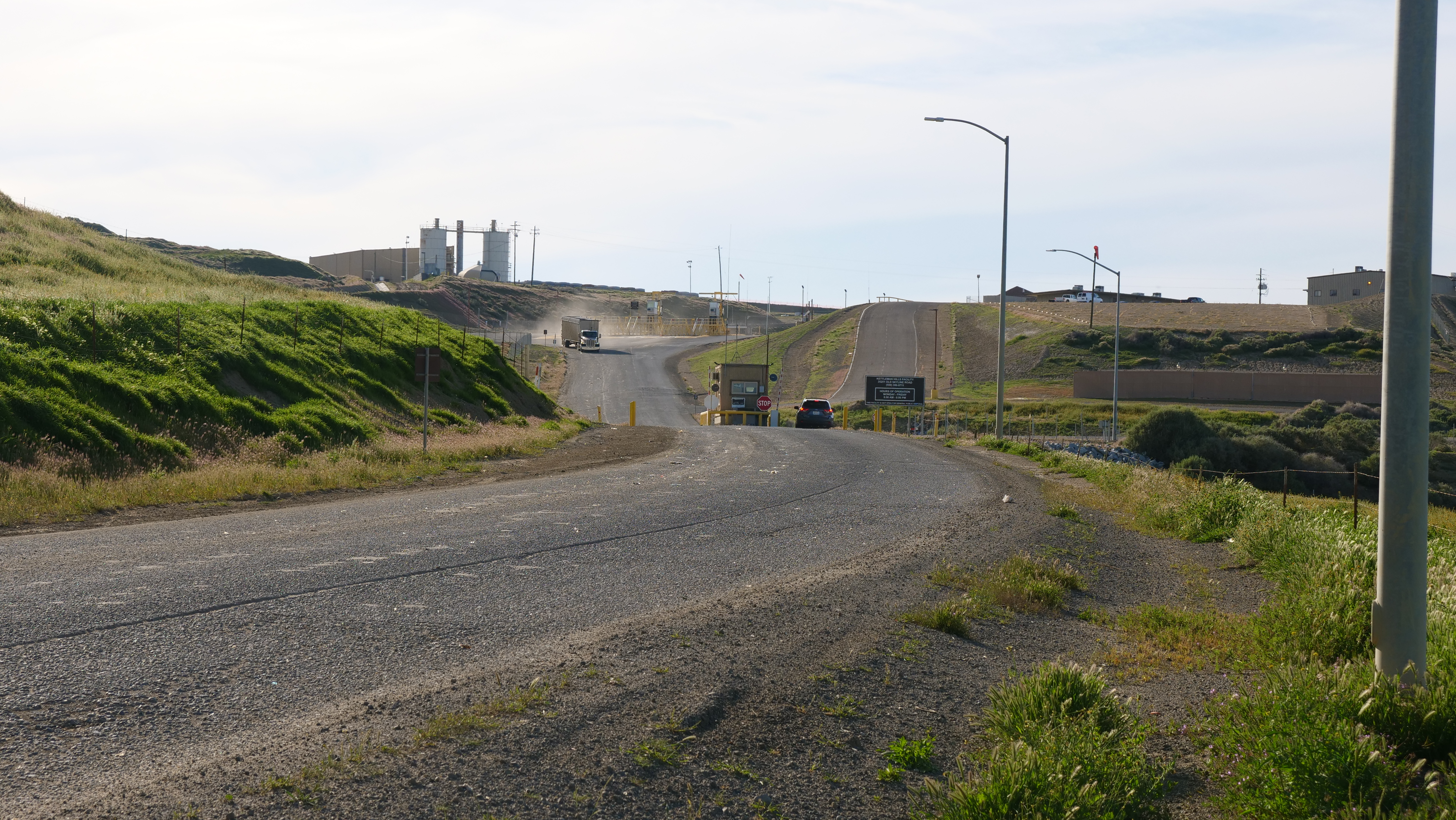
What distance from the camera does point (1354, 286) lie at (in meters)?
129

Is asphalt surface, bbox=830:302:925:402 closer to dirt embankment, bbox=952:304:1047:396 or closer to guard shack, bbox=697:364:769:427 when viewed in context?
dirt embankment, bbox=952:304:1047:396

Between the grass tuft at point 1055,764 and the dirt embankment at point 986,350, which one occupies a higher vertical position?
the dirt embankment at point 986,350

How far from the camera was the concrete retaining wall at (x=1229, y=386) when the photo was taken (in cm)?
6756

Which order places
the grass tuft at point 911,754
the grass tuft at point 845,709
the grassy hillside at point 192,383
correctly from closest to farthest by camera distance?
the grass tuft at point 911,754, the grass tuft at point 845,709, the grassy hillside at point 192,383

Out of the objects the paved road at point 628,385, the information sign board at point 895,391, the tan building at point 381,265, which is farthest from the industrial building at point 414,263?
the information sign board at point 895,391

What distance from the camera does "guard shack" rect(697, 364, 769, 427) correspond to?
5234 cm

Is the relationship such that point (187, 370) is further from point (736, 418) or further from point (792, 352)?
point (792, 352)

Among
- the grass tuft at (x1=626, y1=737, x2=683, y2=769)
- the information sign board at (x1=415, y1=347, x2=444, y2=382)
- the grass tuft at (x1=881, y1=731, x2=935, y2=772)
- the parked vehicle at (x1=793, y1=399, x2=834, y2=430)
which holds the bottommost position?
the grass tuft at (x1=881, y1=731, x2=935, y2=772)

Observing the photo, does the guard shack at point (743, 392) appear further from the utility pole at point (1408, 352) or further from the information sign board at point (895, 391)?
the utility pole at point (1408, 352)

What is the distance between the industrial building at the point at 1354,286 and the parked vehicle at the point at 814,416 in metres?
100.0

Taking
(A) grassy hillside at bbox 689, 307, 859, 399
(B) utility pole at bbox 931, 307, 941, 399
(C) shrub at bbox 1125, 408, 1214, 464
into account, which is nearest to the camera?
(C) shrub at bbox 1125, 408, 1214, 464

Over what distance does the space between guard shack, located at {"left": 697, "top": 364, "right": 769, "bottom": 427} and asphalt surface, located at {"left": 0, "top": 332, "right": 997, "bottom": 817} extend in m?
32.9

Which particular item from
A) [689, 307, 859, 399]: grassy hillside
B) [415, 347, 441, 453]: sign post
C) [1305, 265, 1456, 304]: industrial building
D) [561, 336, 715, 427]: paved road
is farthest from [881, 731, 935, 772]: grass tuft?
[1305, 265, 1456, 304]: industrial building

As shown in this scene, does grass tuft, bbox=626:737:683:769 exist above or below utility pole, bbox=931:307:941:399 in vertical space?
below
